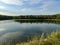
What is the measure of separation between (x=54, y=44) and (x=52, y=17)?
52.8m

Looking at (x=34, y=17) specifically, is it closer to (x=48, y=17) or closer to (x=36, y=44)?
(x=48, y=17)

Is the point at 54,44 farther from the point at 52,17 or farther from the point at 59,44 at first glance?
the point at 52,17

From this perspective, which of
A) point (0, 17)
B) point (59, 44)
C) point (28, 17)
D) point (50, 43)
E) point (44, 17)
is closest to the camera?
point (59, 44)

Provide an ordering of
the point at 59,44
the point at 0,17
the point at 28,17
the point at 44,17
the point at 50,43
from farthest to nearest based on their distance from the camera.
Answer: the point at 28,17 < the point at 44,17 < the point at 0,17 < the point at 50,43 < the point at 59,44

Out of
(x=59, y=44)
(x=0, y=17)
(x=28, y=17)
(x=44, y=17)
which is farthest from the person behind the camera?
(x=28, y=17)

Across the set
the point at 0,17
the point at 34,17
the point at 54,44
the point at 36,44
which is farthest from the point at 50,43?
the point at 34,17

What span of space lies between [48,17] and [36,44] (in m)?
53.3

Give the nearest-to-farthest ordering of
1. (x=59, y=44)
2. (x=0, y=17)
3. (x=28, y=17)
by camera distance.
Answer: (x=59, y=44), (x=0, y=17), (x=28, y=17)

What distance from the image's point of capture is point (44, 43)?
4.33 metres

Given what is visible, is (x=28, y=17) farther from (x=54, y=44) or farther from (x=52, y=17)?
(x=54, y=44)

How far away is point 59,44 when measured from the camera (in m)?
4.02

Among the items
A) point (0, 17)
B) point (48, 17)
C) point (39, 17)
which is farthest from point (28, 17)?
point (0, 17)

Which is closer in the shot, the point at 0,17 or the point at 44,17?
the point at 0,17

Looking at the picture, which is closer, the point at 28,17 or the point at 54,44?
the point at 54,44
